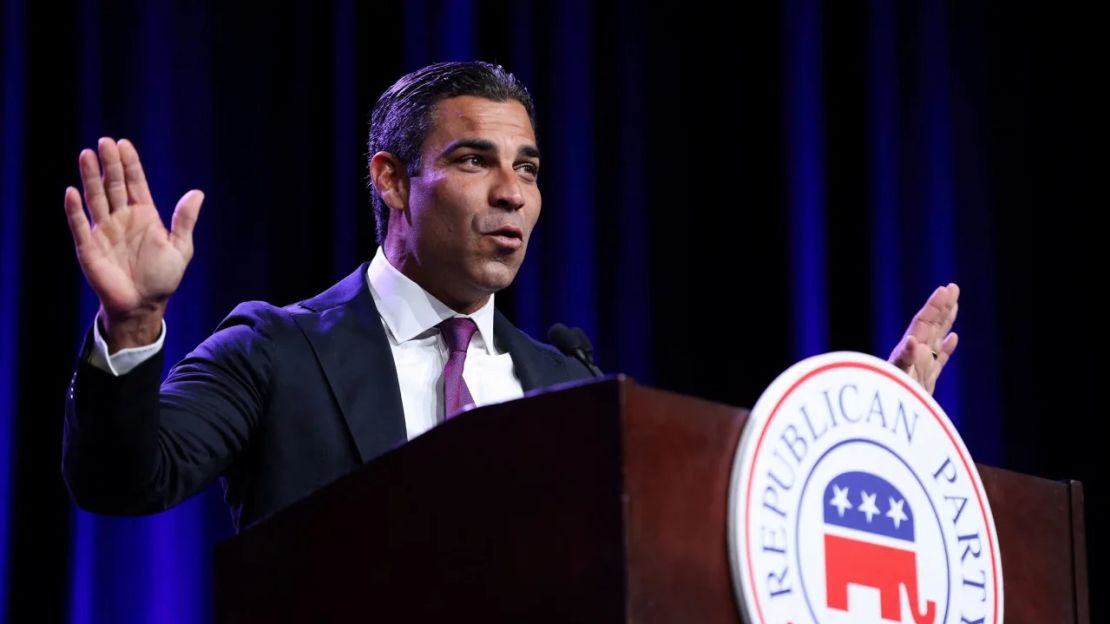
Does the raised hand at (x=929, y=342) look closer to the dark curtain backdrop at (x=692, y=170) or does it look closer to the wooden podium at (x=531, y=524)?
the wooden podium at (x=531, y=524)

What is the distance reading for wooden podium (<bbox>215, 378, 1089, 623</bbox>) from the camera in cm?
100

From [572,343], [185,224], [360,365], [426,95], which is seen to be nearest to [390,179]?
[426,95]

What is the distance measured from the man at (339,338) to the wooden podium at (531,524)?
210 mm

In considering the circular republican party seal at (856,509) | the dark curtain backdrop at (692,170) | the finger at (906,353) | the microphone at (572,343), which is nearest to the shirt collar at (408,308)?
the microphone at (572,343)

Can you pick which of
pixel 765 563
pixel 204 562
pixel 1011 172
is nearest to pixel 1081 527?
pixel 765 563

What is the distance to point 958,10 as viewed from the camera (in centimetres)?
372

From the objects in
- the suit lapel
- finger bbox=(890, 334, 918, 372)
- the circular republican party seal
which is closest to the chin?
the suit lapel

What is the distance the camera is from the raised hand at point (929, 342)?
5.79 ft

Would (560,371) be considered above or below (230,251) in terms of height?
below

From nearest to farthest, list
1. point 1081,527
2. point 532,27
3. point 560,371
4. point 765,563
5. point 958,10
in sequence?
point 765,563 < point 1081,527 < point 560,371 < point 532,27 < point 958,10

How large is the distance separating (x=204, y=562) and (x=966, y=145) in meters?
2.10

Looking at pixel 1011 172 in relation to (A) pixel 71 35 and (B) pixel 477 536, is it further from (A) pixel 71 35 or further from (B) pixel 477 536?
(B) pixel 477 536

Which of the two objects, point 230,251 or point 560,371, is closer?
point 560,371

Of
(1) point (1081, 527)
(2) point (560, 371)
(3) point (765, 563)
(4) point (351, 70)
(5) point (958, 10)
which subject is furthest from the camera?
(5) point (958, 10)
